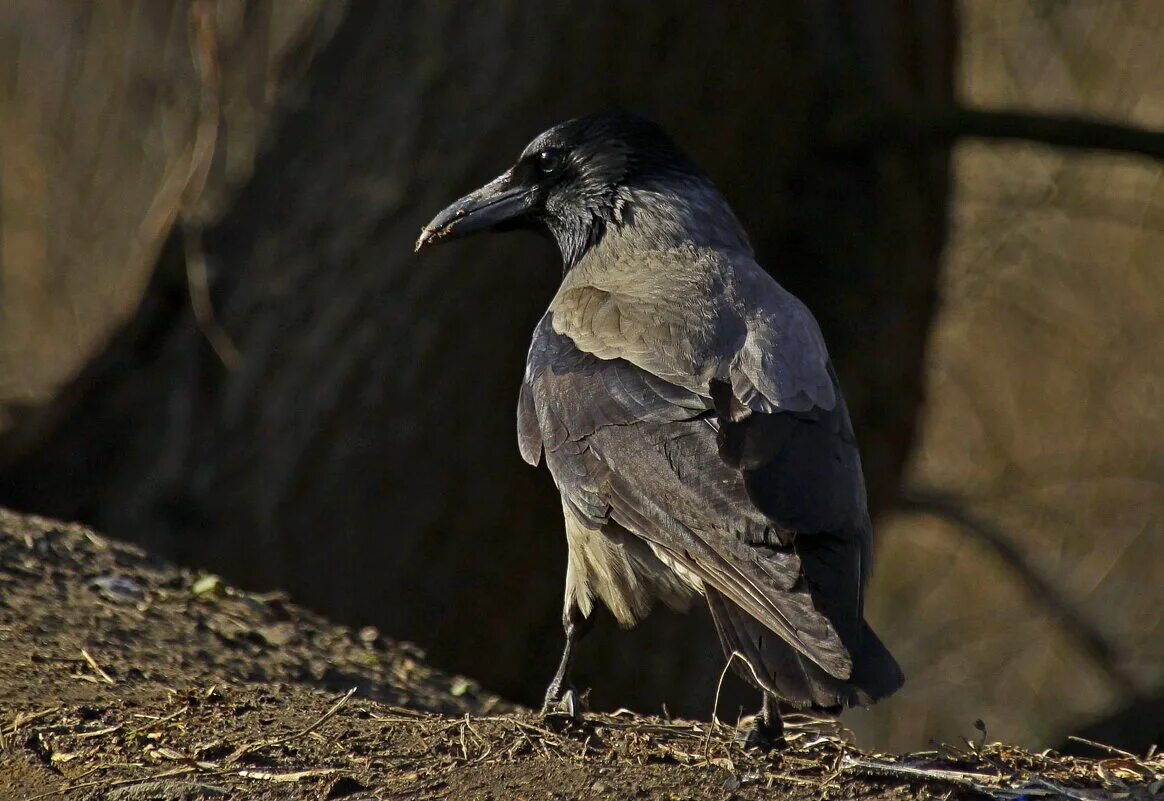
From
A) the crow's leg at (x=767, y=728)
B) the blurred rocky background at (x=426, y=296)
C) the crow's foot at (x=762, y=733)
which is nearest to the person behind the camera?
the crow's foot at (x=762, y=733)

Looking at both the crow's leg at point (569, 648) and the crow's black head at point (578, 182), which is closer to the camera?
the crow's leg at point (569, 648)

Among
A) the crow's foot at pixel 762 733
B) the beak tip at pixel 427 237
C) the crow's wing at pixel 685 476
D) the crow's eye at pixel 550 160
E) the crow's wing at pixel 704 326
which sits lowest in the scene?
the crow's foot at pixel 762 733

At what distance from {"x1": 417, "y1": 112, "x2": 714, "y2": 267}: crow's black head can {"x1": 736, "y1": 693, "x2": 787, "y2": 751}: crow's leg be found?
7.34ft

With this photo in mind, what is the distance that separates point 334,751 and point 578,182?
2.98 metres

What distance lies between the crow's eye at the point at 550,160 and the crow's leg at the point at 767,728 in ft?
8.41

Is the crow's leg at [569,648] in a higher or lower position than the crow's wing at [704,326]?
lower

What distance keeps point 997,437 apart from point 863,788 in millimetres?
10108

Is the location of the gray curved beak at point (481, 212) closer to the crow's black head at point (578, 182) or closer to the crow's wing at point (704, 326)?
the crow's black head at point (578, 182)

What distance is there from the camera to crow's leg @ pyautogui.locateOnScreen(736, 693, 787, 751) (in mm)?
5286

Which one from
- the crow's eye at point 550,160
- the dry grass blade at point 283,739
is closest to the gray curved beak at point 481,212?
the crow's eye at point 550,160

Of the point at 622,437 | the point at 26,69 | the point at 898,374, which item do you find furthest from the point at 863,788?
the point at 26,69

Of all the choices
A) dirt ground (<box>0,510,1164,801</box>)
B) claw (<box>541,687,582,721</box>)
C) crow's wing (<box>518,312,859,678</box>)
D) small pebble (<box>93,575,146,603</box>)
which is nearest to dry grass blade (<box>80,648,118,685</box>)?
dirt ground (<box>0,510,1164,801</box>)

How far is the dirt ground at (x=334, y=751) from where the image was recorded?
177 inches

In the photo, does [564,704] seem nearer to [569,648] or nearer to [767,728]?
[569,648]
